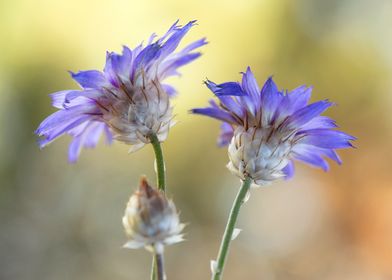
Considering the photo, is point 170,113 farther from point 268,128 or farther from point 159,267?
point 159,267

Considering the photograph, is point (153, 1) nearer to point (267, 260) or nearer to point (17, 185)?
point (17, 185)

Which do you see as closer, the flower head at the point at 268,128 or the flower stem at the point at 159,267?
the flower stem at the point at 159,267

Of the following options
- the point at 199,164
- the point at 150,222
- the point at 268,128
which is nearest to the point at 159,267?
the point at 150,222

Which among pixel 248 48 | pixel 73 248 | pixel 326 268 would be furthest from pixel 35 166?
pixel 326 268

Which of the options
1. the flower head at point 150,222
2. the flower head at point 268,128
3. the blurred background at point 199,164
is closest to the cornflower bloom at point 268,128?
the flower head at point 268,128

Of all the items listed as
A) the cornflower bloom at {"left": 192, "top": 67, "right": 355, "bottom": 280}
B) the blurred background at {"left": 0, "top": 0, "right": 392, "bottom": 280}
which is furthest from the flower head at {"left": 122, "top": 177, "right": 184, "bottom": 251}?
the blurred background at {"left": 0, "top": 0, "right": 392, "bottom": 280}

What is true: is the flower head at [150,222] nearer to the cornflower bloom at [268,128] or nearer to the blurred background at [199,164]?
the cornflower bloom at [268,128]

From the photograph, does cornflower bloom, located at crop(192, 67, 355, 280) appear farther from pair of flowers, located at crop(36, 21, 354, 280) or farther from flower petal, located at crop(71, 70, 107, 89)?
flower petal, located at crop(71, 70, 107, 89)
